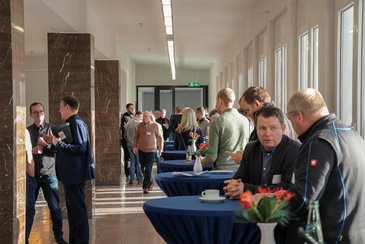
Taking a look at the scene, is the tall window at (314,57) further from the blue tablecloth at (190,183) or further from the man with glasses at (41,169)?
the man with glasses at (41,169)

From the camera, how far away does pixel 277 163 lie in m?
4.20

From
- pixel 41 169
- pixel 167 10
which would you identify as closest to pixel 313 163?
pixel 41 169

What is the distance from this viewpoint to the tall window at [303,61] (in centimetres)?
843

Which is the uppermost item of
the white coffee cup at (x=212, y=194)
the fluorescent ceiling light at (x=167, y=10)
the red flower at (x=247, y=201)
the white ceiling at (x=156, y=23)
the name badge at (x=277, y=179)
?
the white ceiling at (x=156, y=23)

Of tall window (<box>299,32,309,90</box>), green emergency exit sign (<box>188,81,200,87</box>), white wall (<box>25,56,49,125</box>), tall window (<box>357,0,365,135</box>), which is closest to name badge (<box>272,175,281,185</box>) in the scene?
tall window (<box>357,0,365,135</box>)

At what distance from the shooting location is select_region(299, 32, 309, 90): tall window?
843 cm

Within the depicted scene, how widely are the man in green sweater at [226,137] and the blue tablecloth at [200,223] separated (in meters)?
1.88

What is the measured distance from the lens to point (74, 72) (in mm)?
9648

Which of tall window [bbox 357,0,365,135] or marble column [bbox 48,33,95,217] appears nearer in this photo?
tall window [bbox 357,0,365,135]

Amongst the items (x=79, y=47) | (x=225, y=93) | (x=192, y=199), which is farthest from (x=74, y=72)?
(x=192, y=199)

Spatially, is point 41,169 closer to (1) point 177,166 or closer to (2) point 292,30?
(1) point 177,166

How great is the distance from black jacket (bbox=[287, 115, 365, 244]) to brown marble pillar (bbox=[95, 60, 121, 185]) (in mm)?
10933

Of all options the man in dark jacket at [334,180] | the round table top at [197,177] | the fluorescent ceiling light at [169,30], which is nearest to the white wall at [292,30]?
the round table top at [197,177]

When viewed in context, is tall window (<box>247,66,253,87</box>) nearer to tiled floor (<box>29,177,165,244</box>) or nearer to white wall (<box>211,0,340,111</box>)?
white wall (<box>211,0,340,111</box>)
